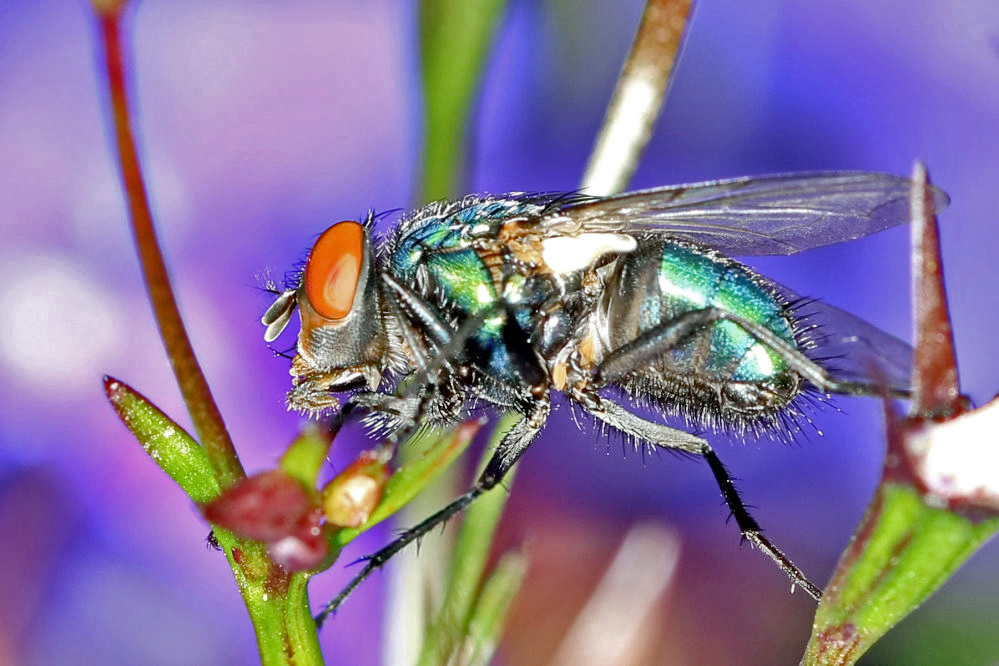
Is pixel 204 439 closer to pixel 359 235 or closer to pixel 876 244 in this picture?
pixel 359 235

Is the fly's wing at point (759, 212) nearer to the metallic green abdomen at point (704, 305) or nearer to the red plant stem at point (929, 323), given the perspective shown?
the metallic green abdomen at point (704, 305)

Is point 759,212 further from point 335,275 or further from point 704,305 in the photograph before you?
point 335,275

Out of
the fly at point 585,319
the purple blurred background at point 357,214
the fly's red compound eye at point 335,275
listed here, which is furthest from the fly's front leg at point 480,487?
the purple blurred background at point 357,214

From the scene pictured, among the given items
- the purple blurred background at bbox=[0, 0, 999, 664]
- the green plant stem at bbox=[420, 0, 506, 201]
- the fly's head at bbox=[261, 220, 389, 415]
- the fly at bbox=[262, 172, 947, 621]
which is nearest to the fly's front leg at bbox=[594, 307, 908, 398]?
the fly at bbox=[262, 172, 947, 621]

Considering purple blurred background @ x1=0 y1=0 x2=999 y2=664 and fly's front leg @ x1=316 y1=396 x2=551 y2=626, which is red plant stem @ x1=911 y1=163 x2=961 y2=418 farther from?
purple blurred background @ x1=0 y1=0 x2=999 y2=664

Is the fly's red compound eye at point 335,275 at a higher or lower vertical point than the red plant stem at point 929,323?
higher

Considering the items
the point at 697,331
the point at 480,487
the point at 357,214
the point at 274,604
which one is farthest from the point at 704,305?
the point at 357,214
